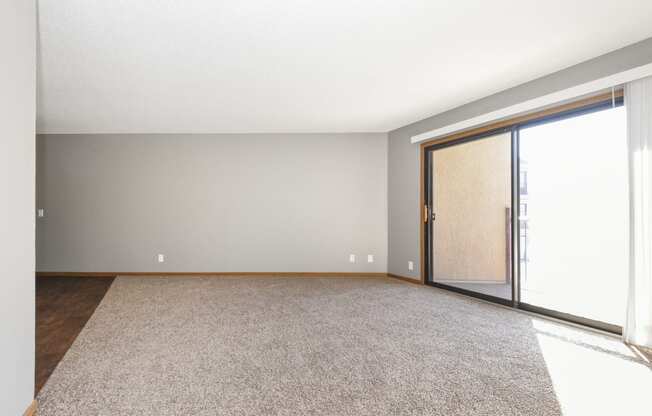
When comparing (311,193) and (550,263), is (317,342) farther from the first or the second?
(311,193)

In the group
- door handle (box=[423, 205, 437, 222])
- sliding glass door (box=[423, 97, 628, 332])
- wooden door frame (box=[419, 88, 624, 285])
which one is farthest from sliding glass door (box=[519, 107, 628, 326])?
door handle (box=[423, 205, 437, 222])

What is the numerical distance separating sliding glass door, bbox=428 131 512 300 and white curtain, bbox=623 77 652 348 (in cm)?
152

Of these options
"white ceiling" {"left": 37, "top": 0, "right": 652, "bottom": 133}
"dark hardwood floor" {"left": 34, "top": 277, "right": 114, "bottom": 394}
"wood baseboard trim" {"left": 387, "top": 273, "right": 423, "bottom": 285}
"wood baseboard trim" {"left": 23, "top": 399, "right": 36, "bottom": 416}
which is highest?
"white ceiling" {"left": 37, "top": 0, "right": 652, "bottom": 133}

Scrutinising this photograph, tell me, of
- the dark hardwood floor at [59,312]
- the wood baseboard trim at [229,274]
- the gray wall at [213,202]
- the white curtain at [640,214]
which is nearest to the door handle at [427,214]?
the gray wall at [213,202]

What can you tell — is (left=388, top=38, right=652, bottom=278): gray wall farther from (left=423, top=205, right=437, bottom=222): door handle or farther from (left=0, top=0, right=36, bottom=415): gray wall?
(left=0, top=0, right=36, bottom=415): gray wall

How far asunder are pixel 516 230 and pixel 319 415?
3042mm

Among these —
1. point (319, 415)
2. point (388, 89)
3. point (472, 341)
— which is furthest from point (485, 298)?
point (319, 415)

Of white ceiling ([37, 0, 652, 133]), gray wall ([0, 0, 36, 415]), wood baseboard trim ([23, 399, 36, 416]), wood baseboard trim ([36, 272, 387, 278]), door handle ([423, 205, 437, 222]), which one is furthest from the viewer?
wood baseboard trim ([36, 272, 387, 278])

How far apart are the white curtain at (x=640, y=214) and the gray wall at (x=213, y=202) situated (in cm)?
327

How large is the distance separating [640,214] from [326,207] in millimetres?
3904

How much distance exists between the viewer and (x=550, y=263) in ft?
11.8

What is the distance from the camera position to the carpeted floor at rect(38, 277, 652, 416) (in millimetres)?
1829

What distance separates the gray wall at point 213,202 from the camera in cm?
559

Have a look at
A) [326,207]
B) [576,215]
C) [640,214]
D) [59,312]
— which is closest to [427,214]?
[326,207]
